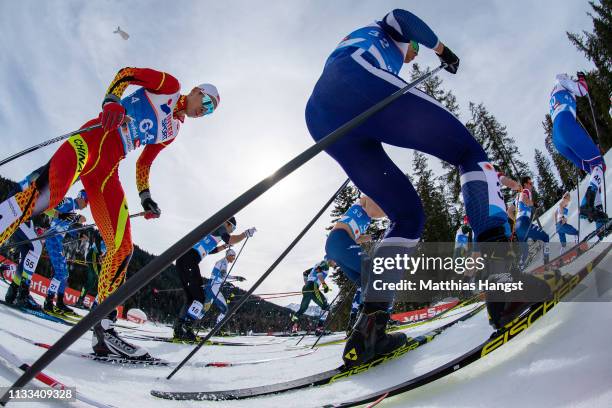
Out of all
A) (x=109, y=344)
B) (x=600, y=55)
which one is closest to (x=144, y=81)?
(x=109, y=344)

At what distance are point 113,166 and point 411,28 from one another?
2537 mm

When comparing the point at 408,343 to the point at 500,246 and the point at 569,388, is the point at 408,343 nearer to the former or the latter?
the point at 500,246

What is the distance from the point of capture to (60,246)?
23.0 feet

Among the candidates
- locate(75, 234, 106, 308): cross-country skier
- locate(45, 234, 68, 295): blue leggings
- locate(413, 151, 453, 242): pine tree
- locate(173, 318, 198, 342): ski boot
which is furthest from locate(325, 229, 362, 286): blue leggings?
locate(413, 151, 453, 242): pine tree

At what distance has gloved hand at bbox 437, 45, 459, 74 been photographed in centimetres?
218

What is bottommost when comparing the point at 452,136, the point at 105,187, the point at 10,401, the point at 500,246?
the point at 10,401

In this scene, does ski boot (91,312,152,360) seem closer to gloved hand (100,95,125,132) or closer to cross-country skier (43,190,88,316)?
gloved hand (100,95,125,132)

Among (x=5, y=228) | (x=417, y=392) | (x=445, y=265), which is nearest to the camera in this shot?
(x=417, y=392)

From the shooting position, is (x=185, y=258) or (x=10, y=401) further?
(x=185, y=258)

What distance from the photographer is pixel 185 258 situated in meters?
5.93

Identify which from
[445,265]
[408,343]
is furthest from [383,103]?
[408,343]

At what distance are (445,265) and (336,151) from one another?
0.89 m

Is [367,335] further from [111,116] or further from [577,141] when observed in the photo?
[577,141]

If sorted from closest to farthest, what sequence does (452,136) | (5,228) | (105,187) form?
(452,136), (5,228), (105,187)
